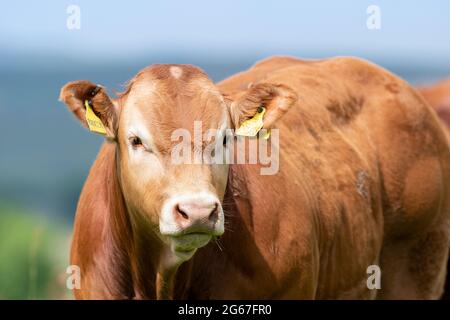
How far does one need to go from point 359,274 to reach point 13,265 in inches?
144

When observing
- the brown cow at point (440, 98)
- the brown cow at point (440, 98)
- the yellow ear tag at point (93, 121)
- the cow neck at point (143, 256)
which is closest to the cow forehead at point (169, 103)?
the yellow ear tag at point (93, 121)

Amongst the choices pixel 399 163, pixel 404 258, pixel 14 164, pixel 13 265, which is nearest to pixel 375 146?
pixel 399 163

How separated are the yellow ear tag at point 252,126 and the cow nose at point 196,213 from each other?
0.88 m

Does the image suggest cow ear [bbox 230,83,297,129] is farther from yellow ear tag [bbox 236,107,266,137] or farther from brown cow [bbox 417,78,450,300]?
brown cow [bbox 417,78,450,300]

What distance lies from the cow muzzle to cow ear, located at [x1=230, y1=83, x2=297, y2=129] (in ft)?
3.04

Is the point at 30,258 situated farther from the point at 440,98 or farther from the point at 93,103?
the point at 440,98

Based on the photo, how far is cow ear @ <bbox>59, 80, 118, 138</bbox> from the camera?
591 centimetres

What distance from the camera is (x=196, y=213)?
207 inches

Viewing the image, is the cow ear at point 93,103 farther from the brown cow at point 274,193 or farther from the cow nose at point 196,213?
the cow nose at point 196,213

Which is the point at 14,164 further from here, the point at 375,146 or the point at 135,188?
the point at 135,188

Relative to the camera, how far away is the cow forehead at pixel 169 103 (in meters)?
5.71

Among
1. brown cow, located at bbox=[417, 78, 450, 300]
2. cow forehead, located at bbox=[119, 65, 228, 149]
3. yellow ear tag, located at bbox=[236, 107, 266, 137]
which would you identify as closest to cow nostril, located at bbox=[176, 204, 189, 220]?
cow forehead, located at bbox=[119, 65, 228, 149]

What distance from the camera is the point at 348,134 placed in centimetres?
803

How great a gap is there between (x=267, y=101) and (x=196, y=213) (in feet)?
4.08
